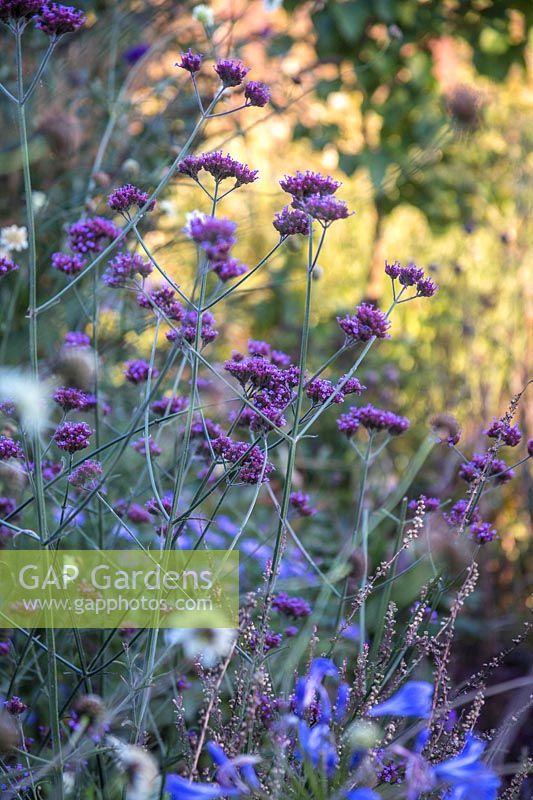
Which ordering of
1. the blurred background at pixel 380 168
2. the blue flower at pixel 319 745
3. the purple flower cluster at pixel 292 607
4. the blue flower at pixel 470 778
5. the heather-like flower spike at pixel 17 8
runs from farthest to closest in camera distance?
the blurred background at pixel 380 168, the purple flower cluster at pixel 292 607, the heather-like flower spike at pixel 17 8, the blue flower at pixel 319 745, the blue flower at pixel 470 778

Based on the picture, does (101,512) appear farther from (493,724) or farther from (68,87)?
(68,87)

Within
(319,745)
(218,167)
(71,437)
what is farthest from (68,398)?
(319,745)

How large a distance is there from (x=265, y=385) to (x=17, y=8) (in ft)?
2.14

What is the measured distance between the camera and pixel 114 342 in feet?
7.93

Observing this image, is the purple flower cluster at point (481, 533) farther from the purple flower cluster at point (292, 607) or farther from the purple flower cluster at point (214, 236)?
the purple flower cluster at point (214, 236)

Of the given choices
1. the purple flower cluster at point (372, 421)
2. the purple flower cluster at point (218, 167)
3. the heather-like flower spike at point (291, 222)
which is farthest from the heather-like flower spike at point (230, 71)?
the purple flower cluster at point (372, 421)

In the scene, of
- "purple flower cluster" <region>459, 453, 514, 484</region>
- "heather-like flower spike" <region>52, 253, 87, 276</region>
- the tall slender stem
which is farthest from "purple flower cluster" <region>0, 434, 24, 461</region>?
"purple flower cluster" <region>459, 453, 514, 484</region>

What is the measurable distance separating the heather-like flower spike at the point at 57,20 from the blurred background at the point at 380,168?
47.9 inches

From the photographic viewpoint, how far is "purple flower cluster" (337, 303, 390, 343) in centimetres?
138

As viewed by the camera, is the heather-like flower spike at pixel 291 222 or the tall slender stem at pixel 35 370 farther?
the heather-like flower spike at pixel 291 222

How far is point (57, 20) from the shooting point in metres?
1.38

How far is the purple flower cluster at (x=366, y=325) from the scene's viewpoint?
1.38 m

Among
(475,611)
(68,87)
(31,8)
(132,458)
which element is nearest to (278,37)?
(68,87)

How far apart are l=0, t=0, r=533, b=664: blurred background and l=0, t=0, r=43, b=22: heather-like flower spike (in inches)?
51.4
